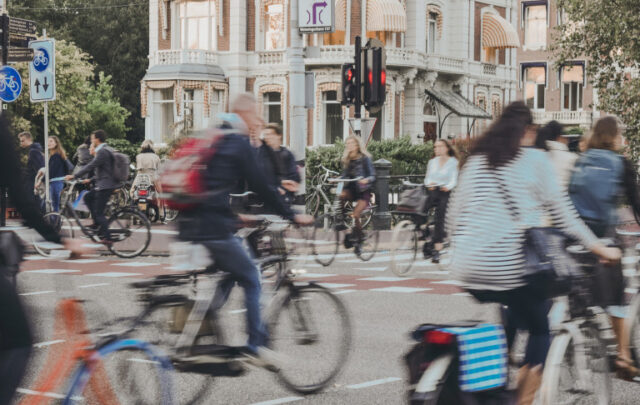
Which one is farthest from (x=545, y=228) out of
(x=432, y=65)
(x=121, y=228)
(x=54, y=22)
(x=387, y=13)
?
(x=54, y=22)

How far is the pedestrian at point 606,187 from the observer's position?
618 centimetres

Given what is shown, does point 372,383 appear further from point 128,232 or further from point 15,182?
point 128,232

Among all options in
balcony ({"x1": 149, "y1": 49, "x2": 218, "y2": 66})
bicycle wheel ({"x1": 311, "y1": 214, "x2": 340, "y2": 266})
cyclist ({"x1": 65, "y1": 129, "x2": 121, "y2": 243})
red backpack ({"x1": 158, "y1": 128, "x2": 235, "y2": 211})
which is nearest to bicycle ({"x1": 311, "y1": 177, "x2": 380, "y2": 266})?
bicycle wheel ({"x1": 311, "y1": 214, "x2": 340, "y2": 266})

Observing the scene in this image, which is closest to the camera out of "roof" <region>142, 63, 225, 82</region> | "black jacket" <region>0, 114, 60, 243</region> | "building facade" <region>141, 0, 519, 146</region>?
"black jacket" <region>0, 114, 60, 243</region>

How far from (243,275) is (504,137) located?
1904mm

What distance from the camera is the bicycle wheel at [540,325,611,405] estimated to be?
4.80m

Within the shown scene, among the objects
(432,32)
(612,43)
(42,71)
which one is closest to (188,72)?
(432,32)

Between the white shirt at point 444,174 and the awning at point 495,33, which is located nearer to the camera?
the white shirt at point 444,174

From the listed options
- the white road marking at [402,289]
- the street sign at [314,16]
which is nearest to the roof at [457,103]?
the street sign at [314,16]

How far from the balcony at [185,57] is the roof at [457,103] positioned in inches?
339

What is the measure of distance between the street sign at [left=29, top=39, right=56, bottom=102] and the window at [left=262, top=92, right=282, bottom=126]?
2127 cm

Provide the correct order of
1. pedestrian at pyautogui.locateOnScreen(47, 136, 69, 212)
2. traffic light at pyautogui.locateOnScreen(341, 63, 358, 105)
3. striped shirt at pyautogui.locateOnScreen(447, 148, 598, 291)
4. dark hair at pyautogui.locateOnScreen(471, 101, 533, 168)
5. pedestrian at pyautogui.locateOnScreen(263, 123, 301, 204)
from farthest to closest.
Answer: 1. pedestrian at pyautogui.locateOnScreen(47, 136, 69, 212)
2. traffic light at pyautogui.locateOnScreen(341, 63, 358, 105)
3. pedestrian at pyautogui.locateOnScreen(263, 123, 301, 204)
4. dark hair at pyautogui.locateOnScreen(471, 101, 533, 168)
5. striped shirt at pyautogui.locateOnScreen(447, 148, 598, 291)

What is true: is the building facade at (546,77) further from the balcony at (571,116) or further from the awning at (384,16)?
the awning at (384,16)

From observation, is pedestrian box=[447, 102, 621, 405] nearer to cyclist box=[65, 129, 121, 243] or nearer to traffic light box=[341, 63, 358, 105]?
cyclist box=[65, 129, 121, 243]
